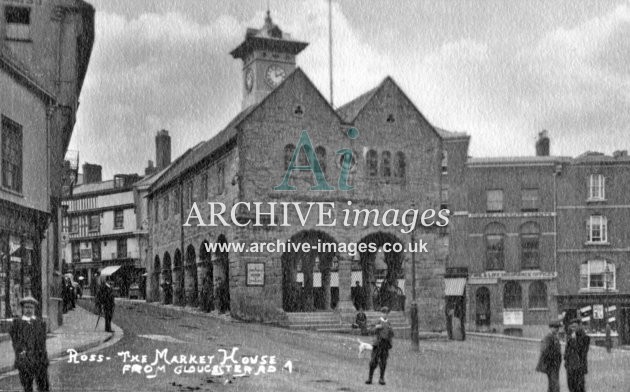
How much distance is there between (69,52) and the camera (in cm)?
2638

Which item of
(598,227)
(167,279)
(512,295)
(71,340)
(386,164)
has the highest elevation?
(386,164)

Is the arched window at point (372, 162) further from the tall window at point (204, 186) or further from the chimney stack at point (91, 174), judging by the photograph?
the chimney stack at point (91, 174)

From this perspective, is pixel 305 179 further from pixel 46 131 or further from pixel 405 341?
pixel 46 131

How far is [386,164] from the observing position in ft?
105

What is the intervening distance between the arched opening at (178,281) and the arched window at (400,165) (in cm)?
1190

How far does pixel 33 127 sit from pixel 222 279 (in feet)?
48.6

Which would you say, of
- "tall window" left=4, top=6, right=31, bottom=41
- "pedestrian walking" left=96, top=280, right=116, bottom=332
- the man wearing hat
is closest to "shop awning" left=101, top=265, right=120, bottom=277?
"tall window" left=4, top=6, right=31, bottom=41

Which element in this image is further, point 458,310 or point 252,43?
point 458,310

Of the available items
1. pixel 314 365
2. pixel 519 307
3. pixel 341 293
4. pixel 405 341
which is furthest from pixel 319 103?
pixel 519 307

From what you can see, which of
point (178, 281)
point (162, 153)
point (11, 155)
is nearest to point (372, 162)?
point (178, 281)

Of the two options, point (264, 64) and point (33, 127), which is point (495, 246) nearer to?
point (264, 64)

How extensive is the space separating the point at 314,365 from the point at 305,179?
449 inches

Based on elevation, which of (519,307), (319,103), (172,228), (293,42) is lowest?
(519,307)

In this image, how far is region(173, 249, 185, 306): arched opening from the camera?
40094mm
